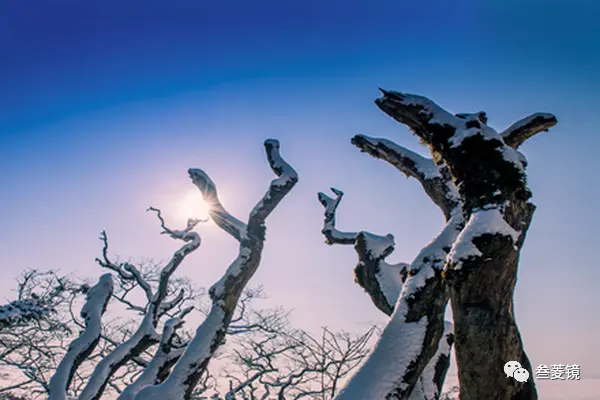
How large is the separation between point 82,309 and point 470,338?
34.2 feet

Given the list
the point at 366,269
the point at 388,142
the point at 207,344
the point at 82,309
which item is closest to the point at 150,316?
the point at 82,309

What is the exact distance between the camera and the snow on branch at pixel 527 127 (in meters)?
5.12

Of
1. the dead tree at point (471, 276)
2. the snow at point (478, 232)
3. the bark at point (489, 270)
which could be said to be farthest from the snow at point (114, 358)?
the snow at point (478, 232)

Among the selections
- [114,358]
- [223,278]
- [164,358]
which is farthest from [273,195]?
[114,358]

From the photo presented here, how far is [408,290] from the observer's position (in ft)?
13.0

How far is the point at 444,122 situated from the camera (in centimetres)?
418

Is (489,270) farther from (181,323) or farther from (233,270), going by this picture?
(181,323)

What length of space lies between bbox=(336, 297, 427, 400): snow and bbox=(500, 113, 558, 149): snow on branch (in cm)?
292

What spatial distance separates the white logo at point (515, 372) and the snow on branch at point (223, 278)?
17.3ft

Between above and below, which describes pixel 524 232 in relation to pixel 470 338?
above

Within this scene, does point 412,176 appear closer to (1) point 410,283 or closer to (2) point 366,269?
(2) point 366,269

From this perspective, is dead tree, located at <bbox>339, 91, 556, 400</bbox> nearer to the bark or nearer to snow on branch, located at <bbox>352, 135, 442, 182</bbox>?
the bark

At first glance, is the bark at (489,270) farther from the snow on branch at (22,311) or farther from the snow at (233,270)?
the snow on branch at (22,311)

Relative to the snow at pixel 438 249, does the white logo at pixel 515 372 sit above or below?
below
